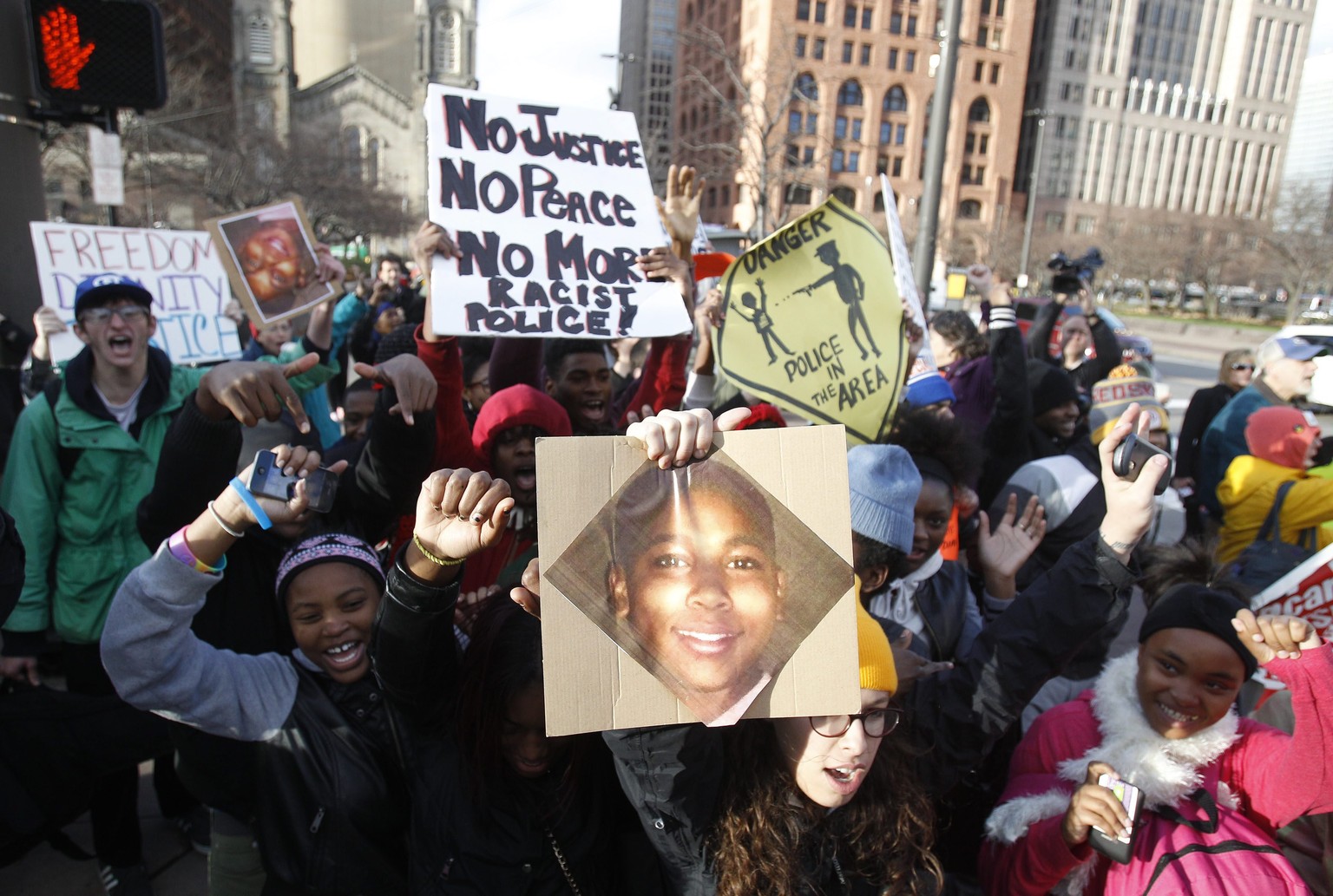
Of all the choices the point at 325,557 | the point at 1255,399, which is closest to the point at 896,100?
the point at 1255,399

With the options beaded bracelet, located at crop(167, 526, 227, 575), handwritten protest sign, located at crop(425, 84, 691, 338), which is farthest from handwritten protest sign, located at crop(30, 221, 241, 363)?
beaded bracelet, located at crop(167, 526, 227, 575)

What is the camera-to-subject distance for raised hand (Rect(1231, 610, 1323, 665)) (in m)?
1.76

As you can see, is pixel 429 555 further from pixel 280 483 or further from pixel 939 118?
pixel 939 118

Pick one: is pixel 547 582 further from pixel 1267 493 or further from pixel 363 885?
pixel 1267 493

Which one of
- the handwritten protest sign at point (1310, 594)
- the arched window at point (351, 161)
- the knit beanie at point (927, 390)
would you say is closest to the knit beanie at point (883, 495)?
the handwritten protest sign at point (1310, 594)

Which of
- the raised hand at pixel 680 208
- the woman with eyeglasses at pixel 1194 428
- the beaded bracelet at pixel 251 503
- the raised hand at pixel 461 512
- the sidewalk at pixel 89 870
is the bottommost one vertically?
the sidewalk at pixel 89 870

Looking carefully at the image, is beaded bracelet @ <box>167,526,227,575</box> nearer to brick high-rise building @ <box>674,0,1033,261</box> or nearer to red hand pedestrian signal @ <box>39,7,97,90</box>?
red hand pedestrian signal @ <box>39,7,97,90</box>

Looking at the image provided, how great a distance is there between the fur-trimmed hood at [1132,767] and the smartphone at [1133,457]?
2.11ft

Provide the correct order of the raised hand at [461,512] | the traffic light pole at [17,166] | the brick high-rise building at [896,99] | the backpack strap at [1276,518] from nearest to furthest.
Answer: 1. the raised hand at [461,512]
2. the backpack strap at [1276,518]
3. the traffic light pole at [17,166]
4. the brick high-rise building at [896,99]

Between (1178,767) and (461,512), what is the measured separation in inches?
67.9

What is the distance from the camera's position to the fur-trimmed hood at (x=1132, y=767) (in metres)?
1.85

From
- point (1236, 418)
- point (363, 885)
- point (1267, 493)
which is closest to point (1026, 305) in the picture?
point (1236, 418)

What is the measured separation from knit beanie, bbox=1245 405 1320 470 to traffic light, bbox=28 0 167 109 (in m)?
5.42

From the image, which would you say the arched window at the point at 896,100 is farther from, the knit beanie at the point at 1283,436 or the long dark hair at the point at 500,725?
the long dark hair at the point at 500,725
